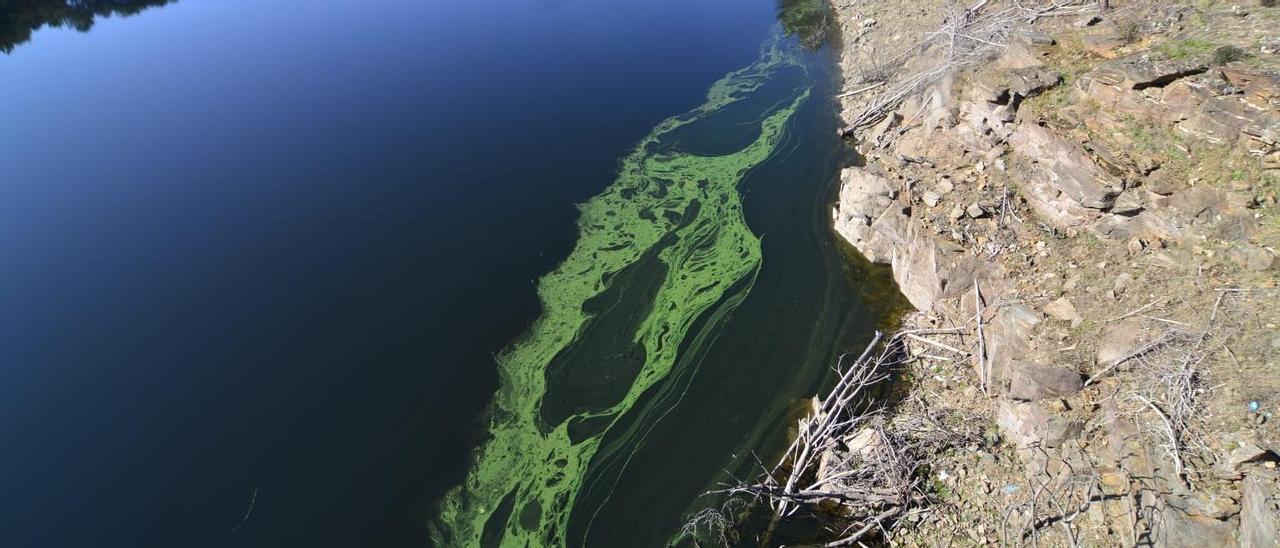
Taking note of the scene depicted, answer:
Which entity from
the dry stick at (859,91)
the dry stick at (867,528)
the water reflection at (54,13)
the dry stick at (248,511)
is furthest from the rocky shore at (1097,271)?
the water reflection at (54,13)

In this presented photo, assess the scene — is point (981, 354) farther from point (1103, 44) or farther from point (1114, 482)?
point (1103, 44)

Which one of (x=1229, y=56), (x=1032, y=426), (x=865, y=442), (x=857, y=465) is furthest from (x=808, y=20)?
(x=857, y=465)

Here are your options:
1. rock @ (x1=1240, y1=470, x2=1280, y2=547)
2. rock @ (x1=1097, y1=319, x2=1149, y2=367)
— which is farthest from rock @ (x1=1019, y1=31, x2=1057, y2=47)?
rock @ (x1=1240, y1=470, x2=1280, y2=547)

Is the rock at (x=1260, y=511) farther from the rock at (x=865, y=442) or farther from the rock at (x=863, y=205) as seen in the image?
the rock at (x=863, y=205)

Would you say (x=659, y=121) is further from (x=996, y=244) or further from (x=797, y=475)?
(x=797, y=475)

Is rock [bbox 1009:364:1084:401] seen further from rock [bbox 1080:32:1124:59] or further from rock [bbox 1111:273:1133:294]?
rock [bbox 1080:32:1124:59]

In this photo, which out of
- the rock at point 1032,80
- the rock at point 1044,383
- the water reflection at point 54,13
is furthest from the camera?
the water reflection at point 54,13

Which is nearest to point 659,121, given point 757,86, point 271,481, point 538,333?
point 757,86
